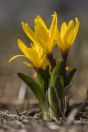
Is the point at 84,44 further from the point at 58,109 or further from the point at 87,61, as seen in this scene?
the point at 58,109

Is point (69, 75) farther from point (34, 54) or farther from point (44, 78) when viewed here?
point (34, 54)

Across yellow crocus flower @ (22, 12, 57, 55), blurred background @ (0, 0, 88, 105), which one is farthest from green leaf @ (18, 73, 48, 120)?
blurred background @ (0, 0, 88, 105)

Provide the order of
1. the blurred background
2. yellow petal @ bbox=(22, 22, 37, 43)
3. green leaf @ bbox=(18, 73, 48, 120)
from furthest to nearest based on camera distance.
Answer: the blurred background, green leaf @ bbox=(18, 73, 48, 120), yellow petal @ bbox=(22, 22, 37, 43)

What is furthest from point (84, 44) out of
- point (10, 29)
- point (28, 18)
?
point (28, 18)

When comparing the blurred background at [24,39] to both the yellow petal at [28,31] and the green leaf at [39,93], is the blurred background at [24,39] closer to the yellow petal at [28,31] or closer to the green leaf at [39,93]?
the green leaf at [39,93]

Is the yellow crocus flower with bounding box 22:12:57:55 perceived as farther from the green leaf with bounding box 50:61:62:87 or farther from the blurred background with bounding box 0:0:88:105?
the blurred background with bounding box 0:0:88:105

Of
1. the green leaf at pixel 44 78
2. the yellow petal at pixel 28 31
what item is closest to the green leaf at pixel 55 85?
the green leaf at pixel 44 78

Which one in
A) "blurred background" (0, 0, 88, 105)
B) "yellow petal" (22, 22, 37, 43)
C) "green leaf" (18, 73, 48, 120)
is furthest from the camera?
"blurred background" (0, 0, 88, 105)

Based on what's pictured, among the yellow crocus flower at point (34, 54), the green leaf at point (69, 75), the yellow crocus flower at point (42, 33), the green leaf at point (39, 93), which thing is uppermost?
the yellow crocus flower at point (42, 33)
